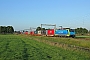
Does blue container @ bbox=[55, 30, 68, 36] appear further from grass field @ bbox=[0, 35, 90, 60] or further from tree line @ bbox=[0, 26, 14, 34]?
tree line @ bbox=[0, 26, 14, 34]

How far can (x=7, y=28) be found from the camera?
176m

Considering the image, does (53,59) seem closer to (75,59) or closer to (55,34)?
(75,59)

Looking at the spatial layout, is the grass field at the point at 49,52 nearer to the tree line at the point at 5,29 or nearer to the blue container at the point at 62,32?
the blue container at the point at 62,32

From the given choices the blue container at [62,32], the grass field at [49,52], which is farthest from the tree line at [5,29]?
the grass field at [49,52]

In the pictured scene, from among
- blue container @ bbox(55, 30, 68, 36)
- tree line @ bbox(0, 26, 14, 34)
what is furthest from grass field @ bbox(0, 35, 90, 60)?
tree line @ bbox(0, 26, 14, 34)

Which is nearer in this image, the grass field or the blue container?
the grass field

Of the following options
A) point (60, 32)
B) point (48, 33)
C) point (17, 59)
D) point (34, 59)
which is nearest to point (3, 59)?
point (17, 59)

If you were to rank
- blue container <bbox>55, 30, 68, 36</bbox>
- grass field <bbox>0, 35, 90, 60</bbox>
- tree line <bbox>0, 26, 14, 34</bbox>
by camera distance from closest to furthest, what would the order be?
grass field <bbox>0, 35, 90, 60</bbox> < blue container <bbox>55, 30, 68, 36</bbox> < tree line <bbox>0, 26, 14, 34</bbox>

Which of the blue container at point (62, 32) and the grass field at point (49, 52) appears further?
the blue container at point (62, 32)

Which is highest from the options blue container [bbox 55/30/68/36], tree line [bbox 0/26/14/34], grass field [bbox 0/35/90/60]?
tree line [bbox 0/26/14/34]

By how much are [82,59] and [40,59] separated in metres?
3.06

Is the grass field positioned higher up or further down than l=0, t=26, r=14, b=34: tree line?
further down

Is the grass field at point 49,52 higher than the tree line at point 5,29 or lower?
lower

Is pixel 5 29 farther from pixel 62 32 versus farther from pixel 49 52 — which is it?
pixel 49 52
